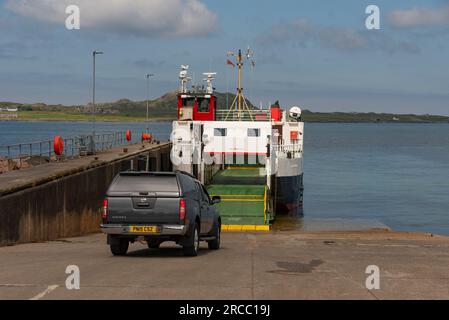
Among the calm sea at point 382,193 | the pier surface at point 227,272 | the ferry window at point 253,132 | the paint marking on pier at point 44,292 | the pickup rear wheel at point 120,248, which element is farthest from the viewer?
the calm sea at point 382,193

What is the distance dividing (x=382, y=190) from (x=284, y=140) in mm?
21370

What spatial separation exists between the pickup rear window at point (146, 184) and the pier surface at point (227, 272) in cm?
152

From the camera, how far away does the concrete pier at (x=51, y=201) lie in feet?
64.8

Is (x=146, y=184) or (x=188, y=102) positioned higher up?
(x=188, y=102)

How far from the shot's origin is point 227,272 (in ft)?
43.4

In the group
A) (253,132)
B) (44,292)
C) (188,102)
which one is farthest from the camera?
(188,102)

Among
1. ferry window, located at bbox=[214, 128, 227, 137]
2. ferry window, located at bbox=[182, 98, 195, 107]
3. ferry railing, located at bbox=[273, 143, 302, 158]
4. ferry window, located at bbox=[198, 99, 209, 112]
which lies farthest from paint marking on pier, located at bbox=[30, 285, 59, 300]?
ferry window, located at bbox=[182, 98, 195, 107]

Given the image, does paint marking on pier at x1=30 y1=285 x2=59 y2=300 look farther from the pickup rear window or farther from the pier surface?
the pickup rear window

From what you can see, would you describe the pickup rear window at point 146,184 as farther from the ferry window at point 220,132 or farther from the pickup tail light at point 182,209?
the ferry window at point 220,132

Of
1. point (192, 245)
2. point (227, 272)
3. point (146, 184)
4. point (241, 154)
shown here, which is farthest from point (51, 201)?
point (241, 154)

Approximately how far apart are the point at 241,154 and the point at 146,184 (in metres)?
31.6

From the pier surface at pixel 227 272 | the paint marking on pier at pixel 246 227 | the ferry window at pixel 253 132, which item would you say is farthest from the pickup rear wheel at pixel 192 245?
the ferry window at pixel 253 132

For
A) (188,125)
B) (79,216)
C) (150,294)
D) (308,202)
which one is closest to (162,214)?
(150,294)

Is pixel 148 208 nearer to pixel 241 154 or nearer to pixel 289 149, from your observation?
pixel 241 154
